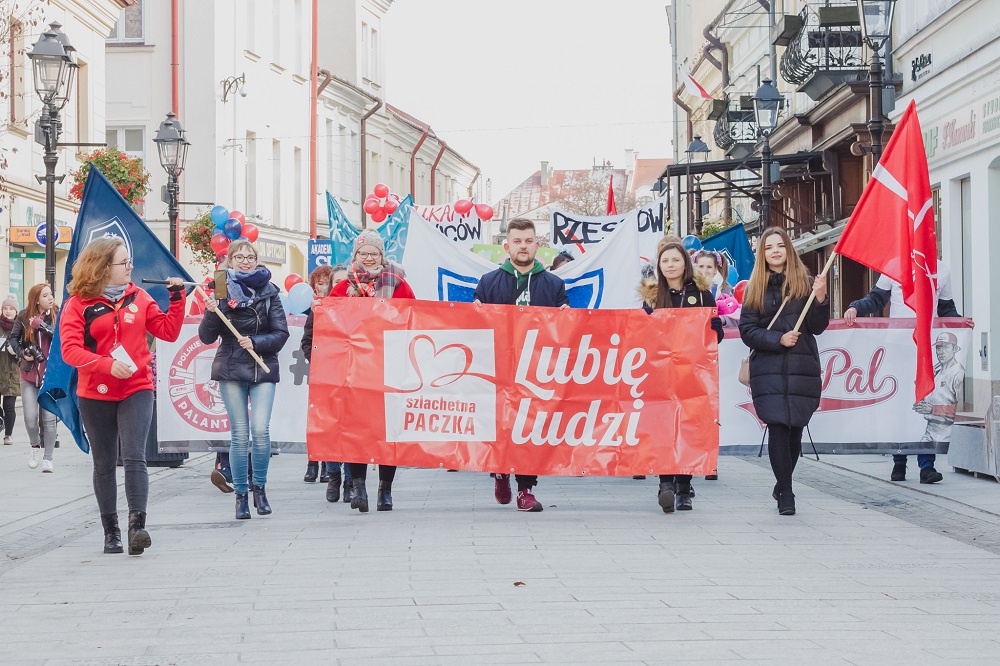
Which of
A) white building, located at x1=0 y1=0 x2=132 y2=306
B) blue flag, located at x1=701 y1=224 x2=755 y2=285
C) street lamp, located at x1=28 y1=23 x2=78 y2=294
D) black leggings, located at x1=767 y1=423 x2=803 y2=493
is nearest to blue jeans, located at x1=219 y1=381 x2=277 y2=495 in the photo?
black leggings, located at x1=767 y1=423 x2=803 y2=493

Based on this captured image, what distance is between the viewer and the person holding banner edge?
33.1ft

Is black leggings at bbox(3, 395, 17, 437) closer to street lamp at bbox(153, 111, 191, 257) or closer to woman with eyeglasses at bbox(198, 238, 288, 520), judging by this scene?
street lamp at bbox(153, 111, 191, 257)

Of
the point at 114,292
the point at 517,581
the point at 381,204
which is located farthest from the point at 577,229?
the point at 517,581

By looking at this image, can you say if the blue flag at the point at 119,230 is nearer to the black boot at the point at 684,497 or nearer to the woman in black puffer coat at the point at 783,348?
the black boot at the point at 684,497

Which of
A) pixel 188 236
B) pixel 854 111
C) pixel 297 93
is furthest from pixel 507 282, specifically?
pixel 297 93

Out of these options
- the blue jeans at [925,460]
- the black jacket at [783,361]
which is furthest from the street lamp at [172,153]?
the black jacket at [783,361]

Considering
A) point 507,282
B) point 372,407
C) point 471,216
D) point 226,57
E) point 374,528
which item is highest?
point 226,57

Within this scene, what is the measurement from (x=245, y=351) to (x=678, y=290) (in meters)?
3.10

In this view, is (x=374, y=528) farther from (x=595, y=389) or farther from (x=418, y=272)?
(x=418, y=272)

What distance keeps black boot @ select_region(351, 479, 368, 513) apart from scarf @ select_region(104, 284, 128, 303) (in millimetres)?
2491

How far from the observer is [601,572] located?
7.27 meters

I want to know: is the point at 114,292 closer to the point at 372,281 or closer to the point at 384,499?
the point at 372,281

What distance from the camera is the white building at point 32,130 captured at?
A: 25.3 metres

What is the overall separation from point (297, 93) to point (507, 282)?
118ft
